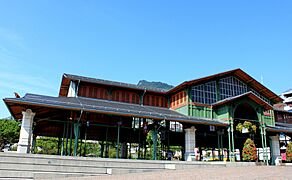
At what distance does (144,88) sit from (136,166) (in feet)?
29.3

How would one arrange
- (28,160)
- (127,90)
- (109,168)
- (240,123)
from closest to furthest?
(28,160) < (109,168) < (240,123) < (127,90)

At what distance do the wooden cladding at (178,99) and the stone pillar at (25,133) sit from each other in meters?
11.3

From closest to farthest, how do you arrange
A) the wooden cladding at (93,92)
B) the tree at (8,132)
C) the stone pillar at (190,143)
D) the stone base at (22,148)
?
the stone base at (22,148)
the stone pillar at (190,143)
the wooden cladding at (93,92)
the tree at (8,132)

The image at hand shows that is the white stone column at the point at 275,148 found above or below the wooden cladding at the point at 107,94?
below

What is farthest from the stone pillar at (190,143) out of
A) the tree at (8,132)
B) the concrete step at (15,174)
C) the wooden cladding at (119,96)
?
the tree at (8,132)

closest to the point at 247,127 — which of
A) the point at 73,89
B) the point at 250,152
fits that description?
the point at 250,152

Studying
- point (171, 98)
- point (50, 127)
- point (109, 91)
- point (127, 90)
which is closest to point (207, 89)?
point (171, 98)

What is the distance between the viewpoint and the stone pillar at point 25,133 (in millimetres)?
14930

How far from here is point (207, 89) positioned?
73.3ft

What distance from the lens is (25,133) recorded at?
15.2m

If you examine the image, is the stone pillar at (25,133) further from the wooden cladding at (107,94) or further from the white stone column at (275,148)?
the white stone column at (275,148)

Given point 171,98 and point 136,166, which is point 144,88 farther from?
point 136,166

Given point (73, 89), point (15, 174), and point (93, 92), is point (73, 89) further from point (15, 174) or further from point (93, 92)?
point (15, 174)

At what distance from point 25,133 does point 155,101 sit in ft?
36.0
